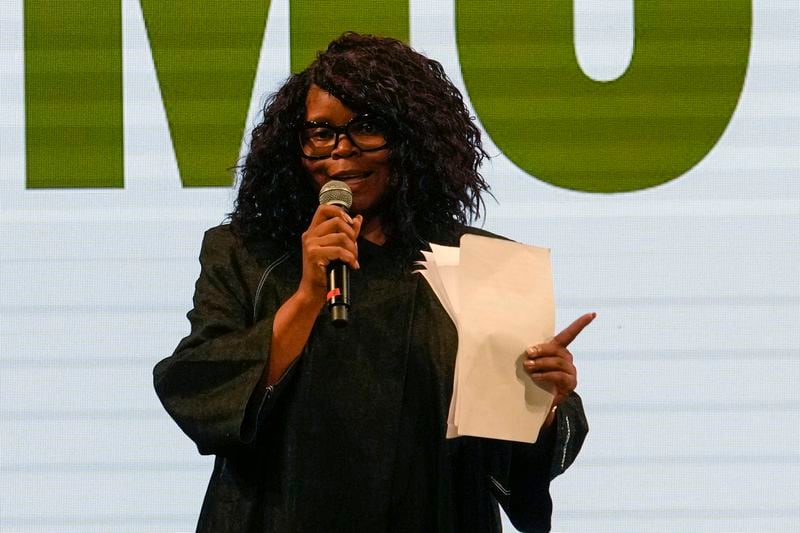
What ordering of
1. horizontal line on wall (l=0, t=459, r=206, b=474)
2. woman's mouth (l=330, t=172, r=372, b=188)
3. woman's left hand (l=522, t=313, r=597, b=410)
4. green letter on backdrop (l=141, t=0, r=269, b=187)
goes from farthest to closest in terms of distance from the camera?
green letter on backdrop (l=141, t=0, r=269, b=187)
horizontal line on wall (l=0, t=459, r=206, b=474)
woman's mouth (l=330, t=172, r=372, b=188)
woman's left hand (l=522, t=313, r=597, b=410)

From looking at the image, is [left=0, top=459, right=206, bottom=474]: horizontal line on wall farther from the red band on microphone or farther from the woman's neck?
the red band on microphone

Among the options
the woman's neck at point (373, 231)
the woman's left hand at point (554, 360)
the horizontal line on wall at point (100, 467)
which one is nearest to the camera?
the woman's left hand at point (554, 360)

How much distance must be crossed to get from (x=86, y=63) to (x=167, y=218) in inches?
14.2

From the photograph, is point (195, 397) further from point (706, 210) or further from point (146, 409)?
point (706, 210)

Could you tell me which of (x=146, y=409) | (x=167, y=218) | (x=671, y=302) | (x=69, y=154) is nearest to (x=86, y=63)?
(x=69, y=154)

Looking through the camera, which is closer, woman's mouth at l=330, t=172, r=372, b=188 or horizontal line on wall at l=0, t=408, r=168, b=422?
woman's mouth at l=330, t=172, r=372, b=188

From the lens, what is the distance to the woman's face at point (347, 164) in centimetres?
172

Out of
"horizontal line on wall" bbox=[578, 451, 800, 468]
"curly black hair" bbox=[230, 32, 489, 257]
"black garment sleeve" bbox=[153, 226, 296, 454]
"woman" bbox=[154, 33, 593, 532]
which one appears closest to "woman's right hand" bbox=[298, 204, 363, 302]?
"woman" bbox=[154, 33, 593, 532]

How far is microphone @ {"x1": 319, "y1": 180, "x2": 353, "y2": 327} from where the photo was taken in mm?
1501

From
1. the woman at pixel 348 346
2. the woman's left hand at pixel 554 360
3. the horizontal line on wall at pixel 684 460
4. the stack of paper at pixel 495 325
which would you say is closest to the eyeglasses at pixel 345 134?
the woman at pixel 348 346

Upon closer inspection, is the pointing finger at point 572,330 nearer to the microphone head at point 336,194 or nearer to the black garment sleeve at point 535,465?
the black garment sleeve at point 535,465

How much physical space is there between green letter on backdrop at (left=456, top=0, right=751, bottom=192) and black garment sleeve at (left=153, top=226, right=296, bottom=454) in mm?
1001

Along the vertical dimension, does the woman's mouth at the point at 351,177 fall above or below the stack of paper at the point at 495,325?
above

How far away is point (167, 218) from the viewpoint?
2533mm
